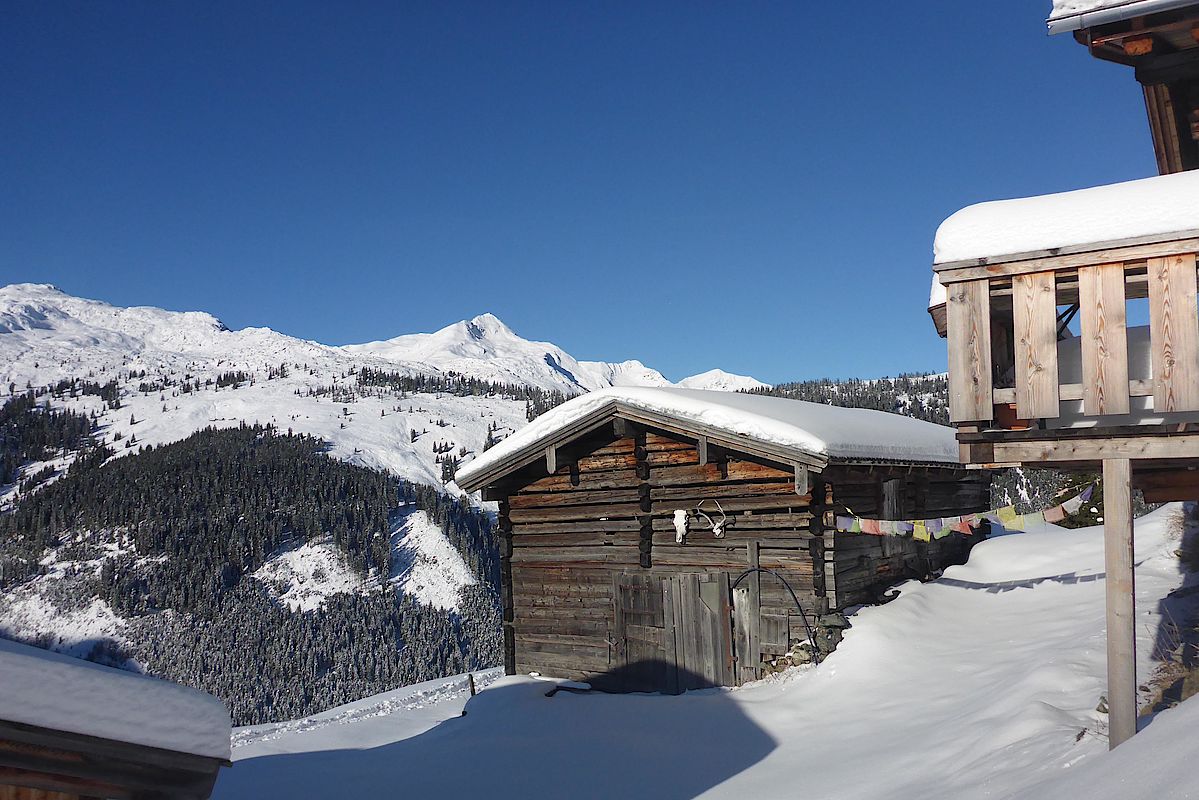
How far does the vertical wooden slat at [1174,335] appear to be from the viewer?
550 centimetres

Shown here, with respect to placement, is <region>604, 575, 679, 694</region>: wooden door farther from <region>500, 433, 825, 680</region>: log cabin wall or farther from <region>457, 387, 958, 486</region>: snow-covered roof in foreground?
<region>457, 387, 958, 486</region>: snow-covered roof in foreground

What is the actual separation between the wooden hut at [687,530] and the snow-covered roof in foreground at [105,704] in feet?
28.9

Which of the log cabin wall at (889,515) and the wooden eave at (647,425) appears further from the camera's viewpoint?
the log cabin wall at (889,515)

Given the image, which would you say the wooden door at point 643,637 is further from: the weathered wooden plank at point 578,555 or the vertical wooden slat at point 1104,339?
the vertical wooden slat at point 1104,339

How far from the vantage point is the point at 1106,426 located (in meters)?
5.86

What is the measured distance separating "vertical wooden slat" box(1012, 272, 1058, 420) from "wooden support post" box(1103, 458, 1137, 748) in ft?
2.30

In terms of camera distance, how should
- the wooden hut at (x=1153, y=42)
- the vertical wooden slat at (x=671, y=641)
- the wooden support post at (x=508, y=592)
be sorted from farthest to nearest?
the wooden support post at (x=508, y=592)
the vertical wooden slat at (x=671, y=641)
the wooden hut at (x=1153, y=42)

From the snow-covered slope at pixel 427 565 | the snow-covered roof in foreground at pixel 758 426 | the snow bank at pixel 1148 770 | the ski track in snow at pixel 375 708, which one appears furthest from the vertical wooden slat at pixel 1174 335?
the snow-covered slope at pixel 427 565

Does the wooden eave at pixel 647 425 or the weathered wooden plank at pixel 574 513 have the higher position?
the wooden eave at pixel 647 425

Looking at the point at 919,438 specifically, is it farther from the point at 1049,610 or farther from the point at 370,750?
the point at 370,750

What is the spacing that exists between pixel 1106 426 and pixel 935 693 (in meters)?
5.04

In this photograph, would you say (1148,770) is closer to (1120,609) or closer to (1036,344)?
(1120,609)

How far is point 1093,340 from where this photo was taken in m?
5.79

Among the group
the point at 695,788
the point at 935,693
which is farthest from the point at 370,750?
the point at 935,693
